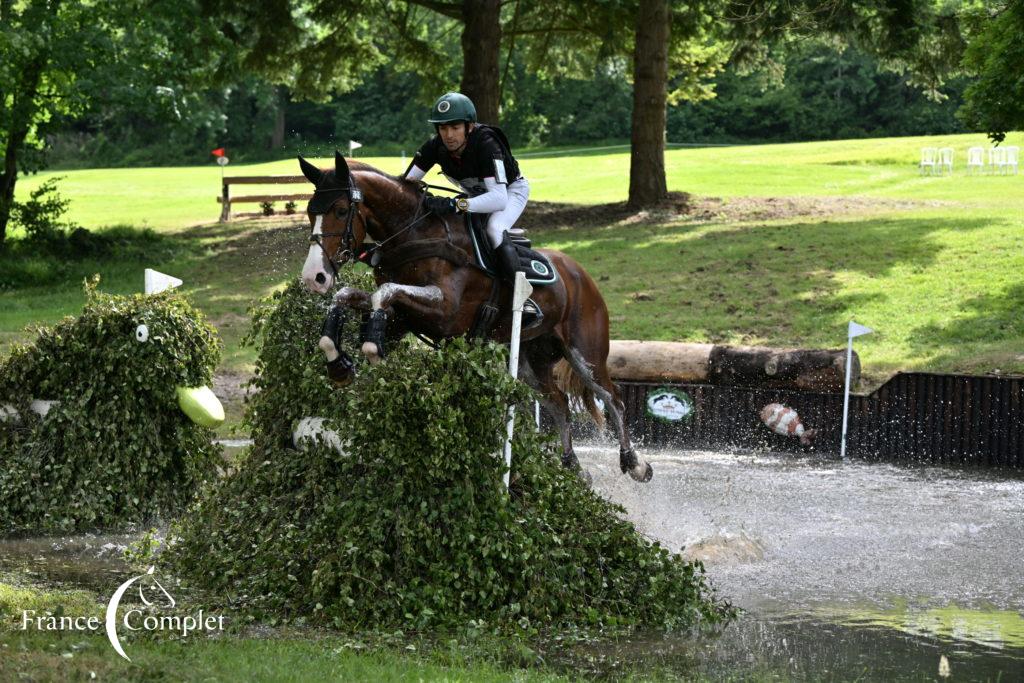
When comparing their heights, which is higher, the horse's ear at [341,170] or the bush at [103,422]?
the horse's ear at [341,170]

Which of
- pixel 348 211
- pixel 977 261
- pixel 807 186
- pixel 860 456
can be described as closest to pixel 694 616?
pixel 348 211

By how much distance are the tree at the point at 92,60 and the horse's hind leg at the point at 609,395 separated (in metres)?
13.2

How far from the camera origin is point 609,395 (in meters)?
9.81

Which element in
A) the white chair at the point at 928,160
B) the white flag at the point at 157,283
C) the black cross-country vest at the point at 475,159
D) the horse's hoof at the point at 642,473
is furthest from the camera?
the white chair at the point at 928,160

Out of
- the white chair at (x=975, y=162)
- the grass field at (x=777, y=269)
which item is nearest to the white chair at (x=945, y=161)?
the white chair at (x=975, y=162)

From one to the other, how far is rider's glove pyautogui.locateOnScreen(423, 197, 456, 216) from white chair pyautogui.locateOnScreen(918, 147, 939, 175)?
2945 cm

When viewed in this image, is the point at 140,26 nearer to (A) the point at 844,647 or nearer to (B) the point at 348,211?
(B) the point at 348,211

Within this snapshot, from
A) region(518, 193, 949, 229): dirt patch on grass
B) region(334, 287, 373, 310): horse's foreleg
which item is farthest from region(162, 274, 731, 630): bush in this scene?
region(518, 193, 949, 229): dirt patch on grass

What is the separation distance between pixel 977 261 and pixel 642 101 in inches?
281

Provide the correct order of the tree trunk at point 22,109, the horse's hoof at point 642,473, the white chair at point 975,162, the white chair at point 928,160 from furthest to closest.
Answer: the white chair at point 928,160 → the white chair at point 975,162 → the tree trunk at point 22,109 → the horse's hoof at point 642,473

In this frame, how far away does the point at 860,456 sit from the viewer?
→ 1320 centimetres

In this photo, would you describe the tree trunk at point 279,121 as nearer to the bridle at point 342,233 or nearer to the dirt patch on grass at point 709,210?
the dirt patch on grass at point 709,210

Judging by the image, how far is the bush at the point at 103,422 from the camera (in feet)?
29.6

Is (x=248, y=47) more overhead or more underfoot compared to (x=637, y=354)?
more overhead
